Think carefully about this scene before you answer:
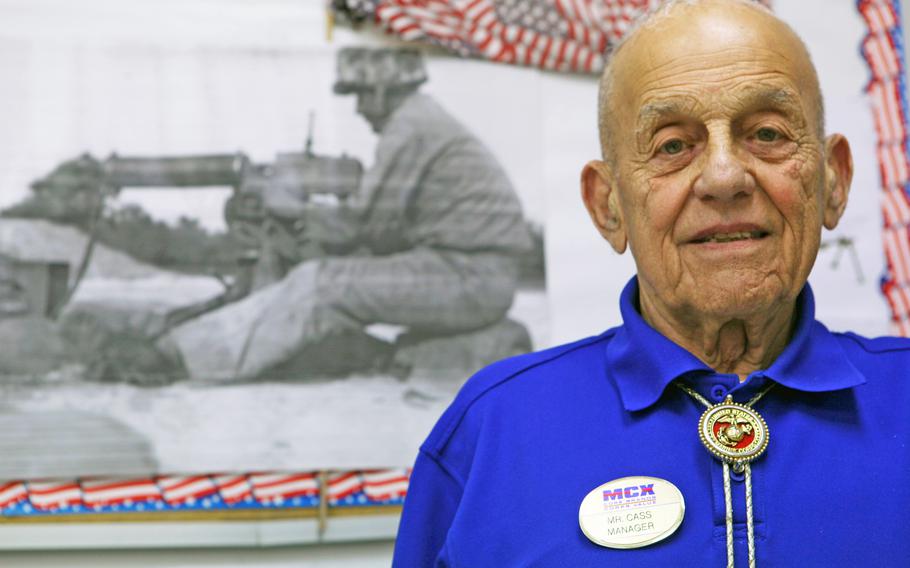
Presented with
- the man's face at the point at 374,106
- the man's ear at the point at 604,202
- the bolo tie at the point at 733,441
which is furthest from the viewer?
the man's face at the point at 374,106

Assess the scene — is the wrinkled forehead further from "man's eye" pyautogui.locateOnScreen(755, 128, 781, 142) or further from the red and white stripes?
the red and white stripes

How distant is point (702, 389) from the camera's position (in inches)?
31.5

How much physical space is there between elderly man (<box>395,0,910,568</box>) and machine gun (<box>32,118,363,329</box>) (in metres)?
0.63

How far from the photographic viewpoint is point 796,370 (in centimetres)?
79

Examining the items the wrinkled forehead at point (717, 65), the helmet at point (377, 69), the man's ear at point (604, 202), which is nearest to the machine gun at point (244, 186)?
the helmet at point (377, 69)

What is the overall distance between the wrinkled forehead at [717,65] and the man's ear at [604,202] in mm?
99

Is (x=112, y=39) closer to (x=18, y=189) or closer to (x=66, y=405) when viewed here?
(x=18, y=189)

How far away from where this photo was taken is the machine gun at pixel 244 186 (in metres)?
1.42

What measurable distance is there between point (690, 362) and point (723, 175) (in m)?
0.18

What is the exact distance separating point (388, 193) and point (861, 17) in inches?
39.3

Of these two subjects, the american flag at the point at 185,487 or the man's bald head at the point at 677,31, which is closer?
the man's bald head at the point at 677,31

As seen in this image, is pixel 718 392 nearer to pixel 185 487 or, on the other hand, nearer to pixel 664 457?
pixel 664 457

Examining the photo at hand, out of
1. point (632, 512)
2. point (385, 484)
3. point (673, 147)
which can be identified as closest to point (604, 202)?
point (673, 147)

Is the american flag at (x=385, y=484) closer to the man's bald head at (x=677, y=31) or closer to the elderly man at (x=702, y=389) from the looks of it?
the elderly man at (x=702, y=389)
